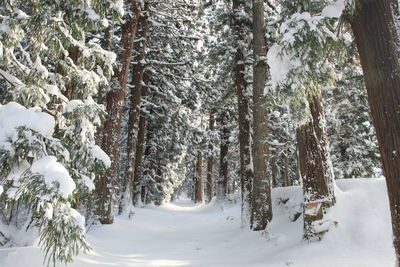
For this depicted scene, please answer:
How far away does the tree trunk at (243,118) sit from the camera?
1229cm

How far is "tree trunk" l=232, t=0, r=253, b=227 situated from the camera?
1229 cm

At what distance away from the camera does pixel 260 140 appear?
10.5 m

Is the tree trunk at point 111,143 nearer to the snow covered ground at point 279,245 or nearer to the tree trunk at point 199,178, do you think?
the snow covered ground at point 279,245

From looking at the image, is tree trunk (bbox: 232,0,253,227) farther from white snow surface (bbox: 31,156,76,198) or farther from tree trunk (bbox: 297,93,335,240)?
white snow surface (bbox: 31,156,76,198)

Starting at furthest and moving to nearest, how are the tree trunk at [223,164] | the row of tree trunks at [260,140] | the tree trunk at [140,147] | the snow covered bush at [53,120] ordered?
the tree trunk at [223,164] < the tree trunk at [140,147] < the row of tree trunks at [260,140] < the snow covered bush at [53,120]

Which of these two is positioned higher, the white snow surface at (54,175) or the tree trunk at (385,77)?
the tree trunk at (385,77)

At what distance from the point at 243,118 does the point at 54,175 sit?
9.88 metres

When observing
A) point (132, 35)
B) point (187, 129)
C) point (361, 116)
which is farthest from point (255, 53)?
point (187, 129)

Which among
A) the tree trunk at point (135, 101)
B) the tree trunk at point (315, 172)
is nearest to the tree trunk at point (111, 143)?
the tree trunk at point (135, 101)

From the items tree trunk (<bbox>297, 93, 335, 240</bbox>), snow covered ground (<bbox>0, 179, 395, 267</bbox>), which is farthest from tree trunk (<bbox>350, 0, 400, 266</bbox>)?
tree trunk (<bbox>297, 93, 335, 240</bbox>)

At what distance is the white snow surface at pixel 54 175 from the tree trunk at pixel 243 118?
28.9ft

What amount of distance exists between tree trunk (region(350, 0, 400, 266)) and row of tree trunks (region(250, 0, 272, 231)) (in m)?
5.37

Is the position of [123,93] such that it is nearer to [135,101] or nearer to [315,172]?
[135,101]

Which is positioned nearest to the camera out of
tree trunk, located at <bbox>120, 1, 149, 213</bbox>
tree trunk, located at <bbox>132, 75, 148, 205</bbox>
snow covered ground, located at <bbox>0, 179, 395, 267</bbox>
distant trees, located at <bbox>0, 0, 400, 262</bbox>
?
distant trees, located at <bbox>0, 0, 400, 262</bbox>
